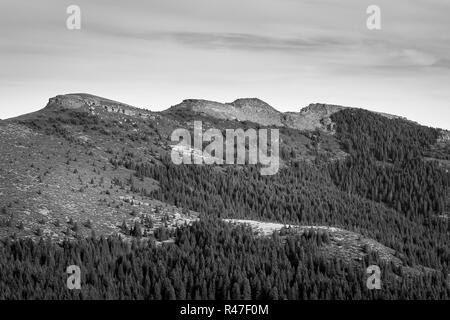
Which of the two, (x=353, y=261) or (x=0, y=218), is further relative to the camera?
(x=353, y=261)

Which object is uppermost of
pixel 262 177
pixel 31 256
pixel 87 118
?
pixel 87 118

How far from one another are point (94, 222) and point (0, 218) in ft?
58.9

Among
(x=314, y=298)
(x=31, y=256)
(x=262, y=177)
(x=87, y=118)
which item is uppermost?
(x=87, y=118)

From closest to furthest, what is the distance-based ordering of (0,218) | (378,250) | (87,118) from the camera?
(0,218) < (378,250) < (87,118)

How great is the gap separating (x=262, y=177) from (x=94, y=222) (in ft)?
304
